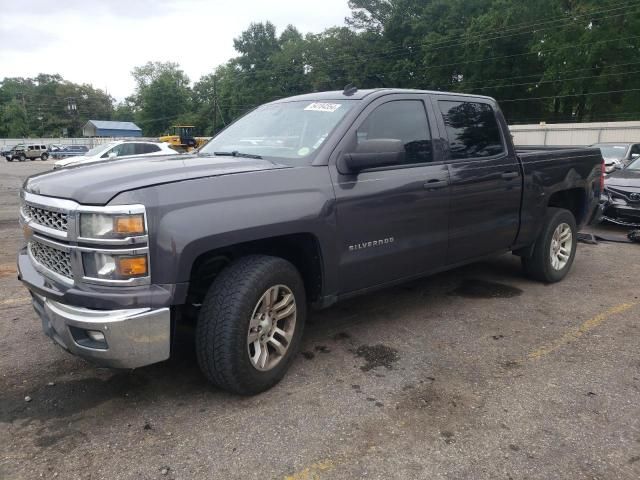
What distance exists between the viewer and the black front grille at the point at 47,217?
2.78 meters

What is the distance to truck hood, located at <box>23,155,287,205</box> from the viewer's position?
8.84 feet

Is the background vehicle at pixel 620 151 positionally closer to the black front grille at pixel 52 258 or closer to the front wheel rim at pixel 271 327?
the front wheel rim at pixel 271 327

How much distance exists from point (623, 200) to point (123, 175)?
28.2ft

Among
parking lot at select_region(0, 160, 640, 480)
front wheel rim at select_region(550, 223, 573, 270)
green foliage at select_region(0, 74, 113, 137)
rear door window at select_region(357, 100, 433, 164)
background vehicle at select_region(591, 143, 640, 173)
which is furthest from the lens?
green foliage at select_region(0, 74, 113, 137)

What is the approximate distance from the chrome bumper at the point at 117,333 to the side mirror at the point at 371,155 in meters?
1.52

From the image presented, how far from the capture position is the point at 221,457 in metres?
2.60

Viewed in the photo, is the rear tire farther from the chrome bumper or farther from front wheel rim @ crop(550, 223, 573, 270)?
the chrome bumper

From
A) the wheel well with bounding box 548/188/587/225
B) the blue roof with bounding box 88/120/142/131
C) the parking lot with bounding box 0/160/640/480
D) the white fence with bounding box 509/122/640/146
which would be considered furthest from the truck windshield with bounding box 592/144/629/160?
the blue roof with bounding box 88/120/142/131

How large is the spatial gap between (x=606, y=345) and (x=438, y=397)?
5.52ft

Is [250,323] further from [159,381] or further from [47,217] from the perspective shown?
[47,217]

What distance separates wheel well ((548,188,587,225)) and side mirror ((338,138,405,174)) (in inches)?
126

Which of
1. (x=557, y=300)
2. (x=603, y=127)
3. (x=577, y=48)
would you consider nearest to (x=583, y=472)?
(x=557, y=300)

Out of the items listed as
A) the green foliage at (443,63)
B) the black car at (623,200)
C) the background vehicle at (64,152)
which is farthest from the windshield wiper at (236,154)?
the background vehicle at (64,152)

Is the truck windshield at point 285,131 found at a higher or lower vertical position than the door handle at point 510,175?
higher
